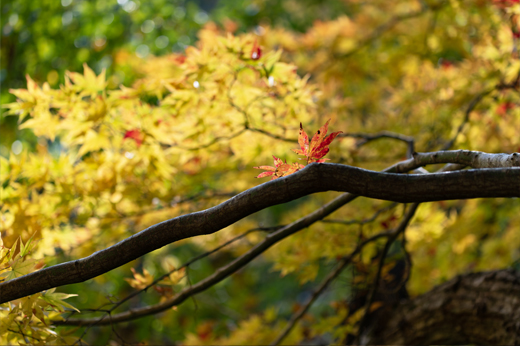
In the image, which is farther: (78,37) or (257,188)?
(78,37)

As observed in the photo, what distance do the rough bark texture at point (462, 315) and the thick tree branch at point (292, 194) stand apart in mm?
1003

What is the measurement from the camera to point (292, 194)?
806 millimetres

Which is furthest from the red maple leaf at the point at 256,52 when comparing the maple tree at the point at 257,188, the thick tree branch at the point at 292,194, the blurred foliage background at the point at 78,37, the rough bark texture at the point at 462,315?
the blurred foliage background at the point at 78,37

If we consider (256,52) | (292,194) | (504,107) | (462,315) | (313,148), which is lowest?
(462,315)

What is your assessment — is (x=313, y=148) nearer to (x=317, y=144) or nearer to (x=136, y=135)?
(x=317, y=144)

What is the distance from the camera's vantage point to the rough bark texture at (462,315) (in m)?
1.58

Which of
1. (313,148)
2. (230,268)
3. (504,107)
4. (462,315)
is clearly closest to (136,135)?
(230,268)

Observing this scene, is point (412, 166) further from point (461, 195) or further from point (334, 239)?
point (334, 239)

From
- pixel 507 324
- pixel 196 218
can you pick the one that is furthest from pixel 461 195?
pixel 507 324

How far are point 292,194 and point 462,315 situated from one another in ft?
4.37

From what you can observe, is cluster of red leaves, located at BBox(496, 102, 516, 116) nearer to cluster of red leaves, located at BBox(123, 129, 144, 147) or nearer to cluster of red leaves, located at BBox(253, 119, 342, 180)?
cluster of red leaves, located at BBox(253, 119, 342, 180)

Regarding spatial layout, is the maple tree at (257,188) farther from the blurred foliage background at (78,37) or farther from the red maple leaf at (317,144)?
the blurred foliage background at (78,37)

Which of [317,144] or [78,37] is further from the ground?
[78,37]

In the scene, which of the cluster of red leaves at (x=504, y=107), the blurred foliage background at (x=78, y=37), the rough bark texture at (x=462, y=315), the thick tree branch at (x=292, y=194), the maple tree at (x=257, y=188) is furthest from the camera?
the blurred foliage background at (x=78, y=37)
